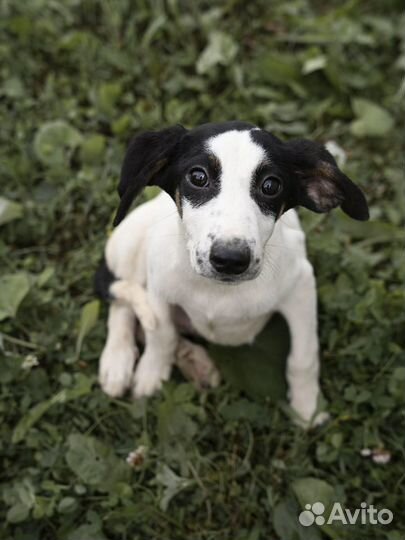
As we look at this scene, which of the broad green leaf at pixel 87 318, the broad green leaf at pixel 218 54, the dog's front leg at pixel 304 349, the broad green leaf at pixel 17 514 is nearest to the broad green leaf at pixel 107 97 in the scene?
the broad green leaf at pixel 218 54

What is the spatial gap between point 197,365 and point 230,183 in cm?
133

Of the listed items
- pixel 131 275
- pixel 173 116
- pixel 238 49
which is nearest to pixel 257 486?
pixel 131 275

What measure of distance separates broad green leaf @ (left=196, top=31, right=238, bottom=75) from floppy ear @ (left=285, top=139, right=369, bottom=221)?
7.00 ft

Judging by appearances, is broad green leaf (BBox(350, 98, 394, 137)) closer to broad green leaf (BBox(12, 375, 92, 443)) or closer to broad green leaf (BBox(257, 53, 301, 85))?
broad green leaf (BBox(257, 53, 301, 85))

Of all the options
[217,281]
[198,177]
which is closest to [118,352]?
[217,281]

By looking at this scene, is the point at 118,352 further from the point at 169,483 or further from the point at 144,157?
the point at 144,157

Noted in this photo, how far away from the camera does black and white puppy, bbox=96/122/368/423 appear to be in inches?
93.7

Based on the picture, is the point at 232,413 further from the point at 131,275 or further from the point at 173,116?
the point at 173,116

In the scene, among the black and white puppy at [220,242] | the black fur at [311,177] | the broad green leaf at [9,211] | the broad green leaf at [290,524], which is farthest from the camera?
the broad green leaf at [9,211]

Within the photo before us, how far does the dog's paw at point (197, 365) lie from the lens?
3.38 metres

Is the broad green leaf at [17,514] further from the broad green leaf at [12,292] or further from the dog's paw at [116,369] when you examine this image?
the broad green leaf at [12,292]

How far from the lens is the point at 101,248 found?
3.82 metres

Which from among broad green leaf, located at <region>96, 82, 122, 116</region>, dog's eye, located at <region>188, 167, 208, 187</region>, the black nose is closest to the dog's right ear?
dog's eye, located at <region>188, 167, 208, 187</region>

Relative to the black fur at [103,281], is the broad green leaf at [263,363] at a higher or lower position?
lower
